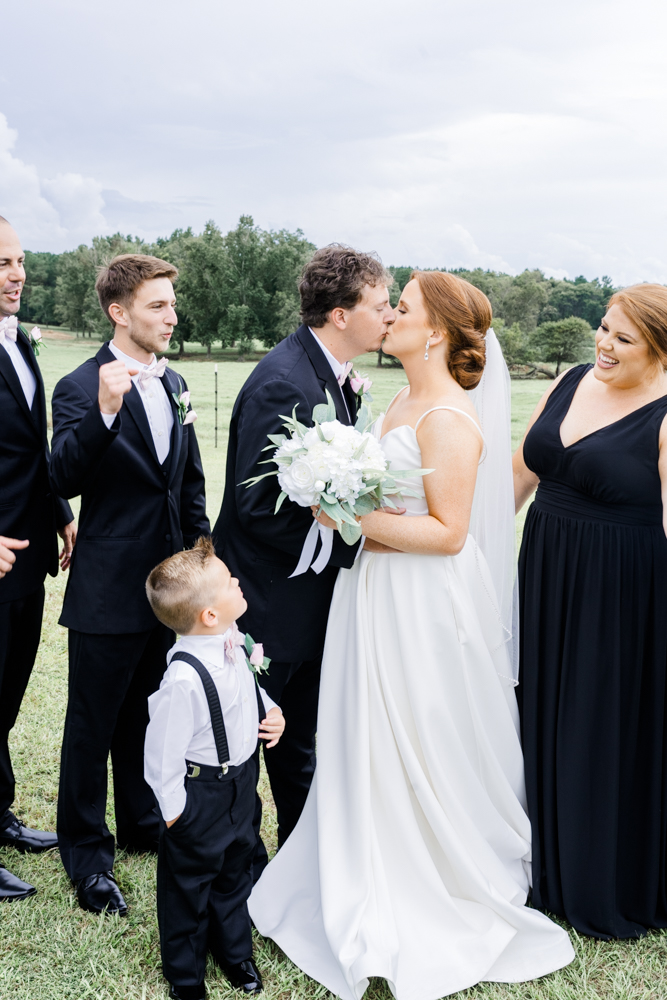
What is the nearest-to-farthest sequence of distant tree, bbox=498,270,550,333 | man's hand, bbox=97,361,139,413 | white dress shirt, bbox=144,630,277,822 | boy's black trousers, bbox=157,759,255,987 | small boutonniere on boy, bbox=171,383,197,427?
white dress shirt, bbox=144,630,277,822, boy's black trousers, bbox=157,759,255,987, man's hand, bbox=97,361,139,413, small boutonniere on boy, bbox=171,383,197,427, distant tree, bbox=498,270,550,333

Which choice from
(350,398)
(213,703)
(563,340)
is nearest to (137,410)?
(350,398)

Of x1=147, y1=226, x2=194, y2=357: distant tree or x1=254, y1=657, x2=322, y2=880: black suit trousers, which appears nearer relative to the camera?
x1=254, y1=657, x2=322, y2=880: black suit trousers

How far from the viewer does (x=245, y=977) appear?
295 cm

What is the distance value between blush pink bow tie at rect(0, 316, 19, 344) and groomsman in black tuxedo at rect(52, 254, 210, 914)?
1.25 ft

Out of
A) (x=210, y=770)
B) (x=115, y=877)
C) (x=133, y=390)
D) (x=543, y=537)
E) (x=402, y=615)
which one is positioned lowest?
(x=115, y=877)

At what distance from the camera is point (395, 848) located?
3.23 m

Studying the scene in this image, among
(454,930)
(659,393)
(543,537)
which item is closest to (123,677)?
(454,930)

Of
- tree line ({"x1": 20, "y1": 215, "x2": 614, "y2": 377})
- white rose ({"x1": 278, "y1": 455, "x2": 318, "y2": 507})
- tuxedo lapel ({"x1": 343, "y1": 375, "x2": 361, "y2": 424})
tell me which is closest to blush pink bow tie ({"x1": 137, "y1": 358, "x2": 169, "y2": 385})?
tuxedo lapel ({"x1": 343, "y1": 375, "x2": 361, "y2": 424})

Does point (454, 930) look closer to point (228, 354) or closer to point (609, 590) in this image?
point (609, 590)

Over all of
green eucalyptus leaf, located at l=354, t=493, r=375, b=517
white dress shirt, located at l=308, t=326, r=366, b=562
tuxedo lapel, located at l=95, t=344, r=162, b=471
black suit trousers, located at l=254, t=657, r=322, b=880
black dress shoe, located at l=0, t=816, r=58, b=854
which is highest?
white dress shirt, located at l=308, t=326, r=366, b=562

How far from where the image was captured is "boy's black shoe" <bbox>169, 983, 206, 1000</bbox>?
2.85m

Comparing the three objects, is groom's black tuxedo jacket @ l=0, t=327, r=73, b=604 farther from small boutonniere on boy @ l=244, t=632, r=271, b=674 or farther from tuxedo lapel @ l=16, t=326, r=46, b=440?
small boutonniere on boy @ l=244, t=632, r=271, b=674

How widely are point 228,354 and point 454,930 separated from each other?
4728cm

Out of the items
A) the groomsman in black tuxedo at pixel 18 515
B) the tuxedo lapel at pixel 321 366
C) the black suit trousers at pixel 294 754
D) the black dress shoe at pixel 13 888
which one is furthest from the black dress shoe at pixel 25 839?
the tuxedo lapel at pixel 321 366
